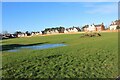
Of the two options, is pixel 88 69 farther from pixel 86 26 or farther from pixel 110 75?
pixel 86 26

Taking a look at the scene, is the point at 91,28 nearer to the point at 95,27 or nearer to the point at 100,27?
the point at 95,27

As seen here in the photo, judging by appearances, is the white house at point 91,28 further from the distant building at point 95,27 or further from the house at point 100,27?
the house at point 100,27

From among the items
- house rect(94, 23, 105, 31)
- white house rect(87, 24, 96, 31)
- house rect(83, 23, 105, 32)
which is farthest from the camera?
white house rect(87, 24, 96, 31)

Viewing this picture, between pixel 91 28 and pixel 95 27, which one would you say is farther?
pixel 91 28

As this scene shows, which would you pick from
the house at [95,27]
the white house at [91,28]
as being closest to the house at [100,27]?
the house at [95,27]

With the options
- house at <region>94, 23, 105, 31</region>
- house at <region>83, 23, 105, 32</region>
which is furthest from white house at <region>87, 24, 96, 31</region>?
house at <region>94, 23, 105, 31</region>

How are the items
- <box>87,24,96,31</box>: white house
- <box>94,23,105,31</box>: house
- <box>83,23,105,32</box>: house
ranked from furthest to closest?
<box>87,24,96,31</box>: white house
<box>83,23,105,32</box>: house
<box>94,23,105,31</box>: house

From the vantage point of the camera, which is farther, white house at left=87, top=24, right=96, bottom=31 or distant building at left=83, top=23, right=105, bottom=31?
white house at left=87, top=24, right=96, bottom=31

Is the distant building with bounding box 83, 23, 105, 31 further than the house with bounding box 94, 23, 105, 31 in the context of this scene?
Yes

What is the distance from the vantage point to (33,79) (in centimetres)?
1279

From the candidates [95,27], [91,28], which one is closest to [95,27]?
[95,27]

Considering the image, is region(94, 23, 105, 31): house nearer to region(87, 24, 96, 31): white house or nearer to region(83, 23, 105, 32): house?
region(83, 23, 105, 32): house

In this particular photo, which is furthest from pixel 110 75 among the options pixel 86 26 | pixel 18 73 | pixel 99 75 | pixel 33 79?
pixel 86 26

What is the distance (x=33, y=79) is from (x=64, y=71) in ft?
8.49
